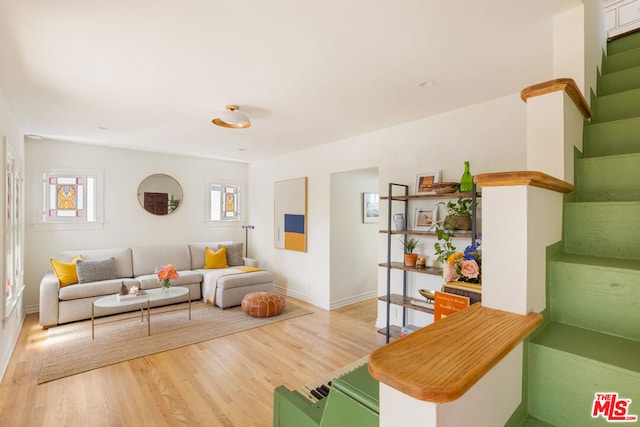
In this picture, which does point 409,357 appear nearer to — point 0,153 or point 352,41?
point 352,41

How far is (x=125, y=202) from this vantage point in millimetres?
5199

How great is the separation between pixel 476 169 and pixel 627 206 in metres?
2.01

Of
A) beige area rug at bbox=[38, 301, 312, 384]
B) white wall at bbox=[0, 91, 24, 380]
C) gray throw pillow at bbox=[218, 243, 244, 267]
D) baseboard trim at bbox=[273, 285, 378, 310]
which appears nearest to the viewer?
white wall at bbox=[0, 91, 24, 380]

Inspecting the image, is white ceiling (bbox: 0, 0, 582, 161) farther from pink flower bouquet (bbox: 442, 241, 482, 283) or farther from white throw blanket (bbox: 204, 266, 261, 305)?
white throw blanket (bbox: 204, 266, 261, 305)

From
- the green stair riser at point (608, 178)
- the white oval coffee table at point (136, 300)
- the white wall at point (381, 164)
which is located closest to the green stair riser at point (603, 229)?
the green stair riser at point (608, 178)

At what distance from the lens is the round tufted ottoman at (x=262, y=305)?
4172mm

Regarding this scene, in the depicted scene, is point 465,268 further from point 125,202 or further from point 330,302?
Result: point 125,202

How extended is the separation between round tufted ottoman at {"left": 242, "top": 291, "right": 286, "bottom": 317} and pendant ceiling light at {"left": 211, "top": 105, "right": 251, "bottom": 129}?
234cm

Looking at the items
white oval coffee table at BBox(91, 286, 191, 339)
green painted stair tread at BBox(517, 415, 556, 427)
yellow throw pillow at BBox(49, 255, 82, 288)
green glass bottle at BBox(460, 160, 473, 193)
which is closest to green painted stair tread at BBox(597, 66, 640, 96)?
green glass bottle at BBox(460, 160, 473, 193)

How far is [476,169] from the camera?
9.92ft

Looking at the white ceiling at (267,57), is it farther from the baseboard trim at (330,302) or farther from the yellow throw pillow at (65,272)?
the baseboard trim at (330,302)

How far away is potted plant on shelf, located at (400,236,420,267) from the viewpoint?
3.32 m

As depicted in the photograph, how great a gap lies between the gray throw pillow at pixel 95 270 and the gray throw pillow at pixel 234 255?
1.72 meters

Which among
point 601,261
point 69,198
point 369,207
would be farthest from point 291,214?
point 601,261
